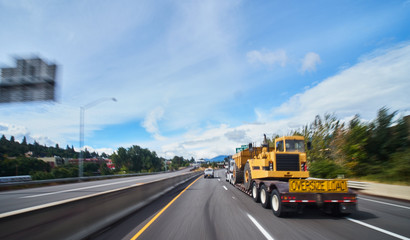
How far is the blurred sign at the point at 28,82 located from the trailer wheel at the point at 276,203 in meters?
11.9

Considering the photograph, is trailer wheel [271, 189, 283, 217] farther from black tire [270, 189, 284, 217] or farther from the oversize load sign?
the oversize load sign

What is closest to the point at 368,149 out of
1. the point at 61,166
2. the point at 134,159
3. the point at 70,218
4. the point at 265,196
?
the point at 265,196

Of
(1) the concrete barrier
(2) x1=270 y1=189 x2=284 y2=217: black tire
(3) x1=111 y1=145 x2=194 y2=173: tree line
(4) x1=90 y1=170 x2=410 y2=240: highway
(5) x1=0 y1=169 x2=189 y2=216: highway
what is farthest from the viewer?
(3) x1=111 y1=145 x2=194 y2=173: tree line

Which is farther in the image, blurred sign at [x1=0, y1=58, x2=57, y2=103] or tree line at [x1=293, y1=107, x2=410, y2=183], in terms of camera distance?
tree line at [x1=293, y1=107, x2=410, y2=183]

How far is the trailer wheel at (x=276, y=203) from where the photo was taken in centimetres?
791

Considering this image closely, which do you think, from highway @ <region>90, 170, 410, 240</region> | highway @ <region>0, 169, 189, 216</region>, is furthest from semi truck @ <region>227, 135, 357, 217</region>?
highway @ <region>0, 169, 189, 216</region>

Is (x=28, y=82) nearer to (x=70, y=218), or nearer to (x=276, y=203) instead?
(x=70, y=218)

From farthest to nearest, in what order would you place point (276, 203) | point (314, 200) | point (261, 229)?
point (276, 203)
point (314, 200)
point (261, 229)

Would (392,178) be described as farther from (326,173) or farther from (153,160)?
(153,160)

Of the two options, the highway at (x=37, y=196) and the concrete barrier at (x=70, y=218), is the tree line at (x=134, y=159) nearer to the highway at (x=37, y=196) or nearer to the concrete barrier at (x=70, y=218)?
the highway at (x=37, y=196)

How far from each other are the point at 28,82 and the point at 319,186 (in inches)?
561

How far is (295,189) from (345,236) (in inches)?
87.7

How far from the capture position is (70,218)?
5.21 meters

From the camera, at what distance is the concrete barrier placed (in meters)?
3.89
